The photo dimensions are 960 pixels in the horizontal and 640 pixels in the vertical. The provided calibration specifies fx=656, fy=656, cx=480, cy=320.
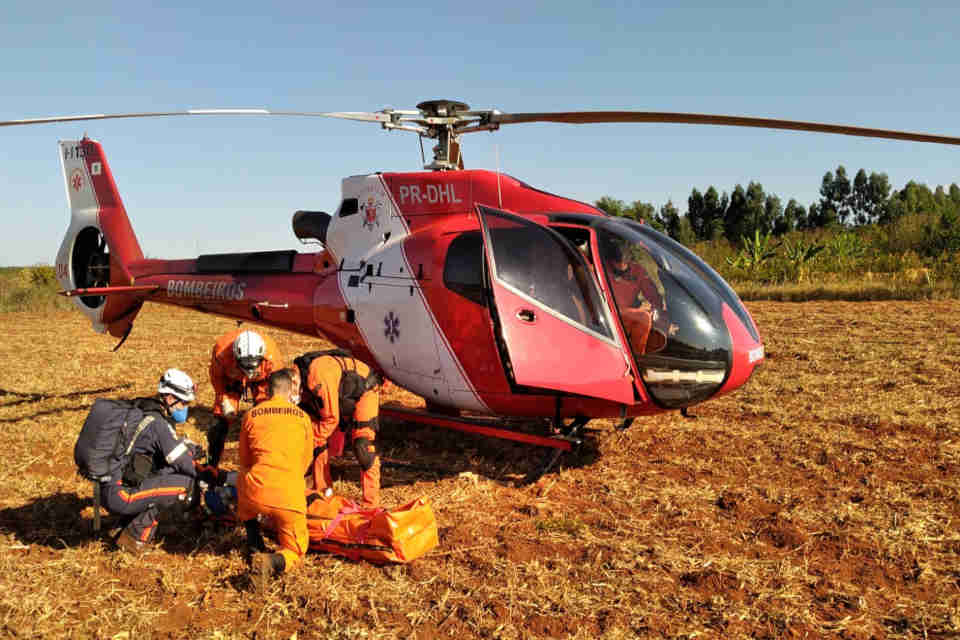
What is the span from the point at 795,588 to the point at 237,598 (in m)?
3.66

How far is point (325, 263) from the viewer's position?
7855 mm

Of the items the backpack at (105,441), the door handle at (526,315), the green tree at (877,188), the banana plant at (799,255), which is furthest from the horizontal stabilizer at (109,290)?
the green tree at (877,188)

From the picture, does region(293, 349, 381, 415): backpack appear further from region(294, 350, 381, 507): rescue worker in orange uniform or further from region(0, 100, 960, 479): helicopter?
region(0, 100, 960, 479): helicopter

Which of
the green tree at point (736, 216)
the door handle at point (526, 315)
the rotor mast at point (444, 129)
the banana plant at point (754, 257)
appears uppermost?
the green tree at point (736, 216)

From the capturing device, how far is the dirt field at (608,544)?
3.99 metres

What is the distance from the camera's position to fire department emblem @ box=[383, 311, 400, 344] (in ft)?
22.0

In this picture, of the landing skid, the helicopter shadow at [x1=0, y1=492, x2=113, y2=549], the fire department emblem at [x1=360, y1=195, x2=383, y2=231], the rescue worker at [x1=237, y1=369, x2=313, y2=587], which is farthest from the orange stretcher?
the fire department emblem at [x1=360, y1=195, x2=383, y2=231]

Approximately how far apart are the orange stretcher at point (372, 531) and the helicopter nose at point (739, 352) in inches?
110

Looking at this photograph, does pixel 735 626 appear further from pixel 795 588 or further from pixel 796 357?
pixel 796 357

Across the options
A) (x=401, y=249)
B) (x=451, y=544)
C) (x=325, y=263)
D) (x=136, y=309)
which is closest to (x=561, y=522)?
Answer: (x=451, y=544)

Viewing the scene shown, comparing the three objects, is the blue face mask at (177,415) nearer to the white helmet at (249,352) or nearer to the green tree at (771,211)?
the white helmet at (249,352)

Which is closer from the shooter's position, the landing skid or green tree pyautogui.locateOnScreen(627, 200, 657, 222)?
the landing skid

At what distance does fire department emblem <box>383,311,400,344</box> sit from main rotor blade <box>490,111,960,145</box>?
7.65 ft

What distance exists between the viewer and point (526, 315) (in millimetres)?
5742
